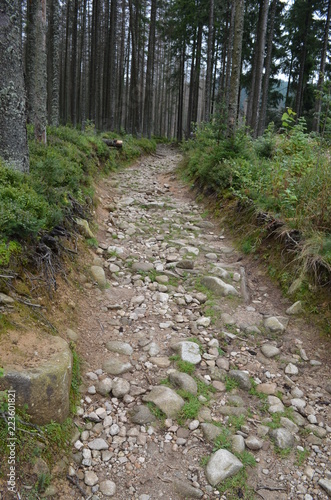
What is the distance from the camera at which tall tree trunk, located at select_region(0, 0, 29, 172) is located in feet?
13.9

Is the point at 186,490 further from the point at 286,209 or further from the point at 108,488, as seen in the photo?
the point at 286,209

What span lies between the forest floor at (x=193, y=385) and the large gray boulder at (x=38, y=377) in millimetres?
349

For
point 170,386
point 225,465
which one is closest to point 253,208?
point 170,386

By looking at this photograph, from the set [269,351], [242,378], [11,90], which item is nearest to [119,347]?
[242,378]

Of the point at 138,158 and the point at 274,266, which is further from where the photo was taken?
the point at 138,158

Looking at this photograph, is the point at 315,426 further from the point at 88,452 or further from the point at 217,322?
the point at 88,452

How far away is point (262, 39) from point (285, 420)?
49.1ft

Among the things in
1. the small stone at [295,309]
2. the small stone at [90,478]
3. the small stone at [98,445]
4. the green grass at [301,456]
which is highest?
the small stone at [295,309]

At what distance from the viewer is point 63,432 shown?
2.62 metres

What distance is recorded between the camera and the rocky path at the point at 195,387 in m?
2.55

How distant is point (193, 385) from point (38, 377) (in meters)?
1.54

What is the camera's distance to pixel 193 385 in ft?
11.0

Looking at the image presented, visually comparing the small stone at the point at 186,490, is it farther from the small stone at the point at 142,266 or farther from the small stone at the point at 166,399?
the small stone at the point at 142,266

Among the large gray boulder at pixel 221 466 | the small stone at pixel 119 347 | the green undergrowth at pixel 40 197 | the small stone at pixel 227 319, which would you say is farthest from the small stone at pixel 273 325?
the green undergrowth at pixel 40 197
